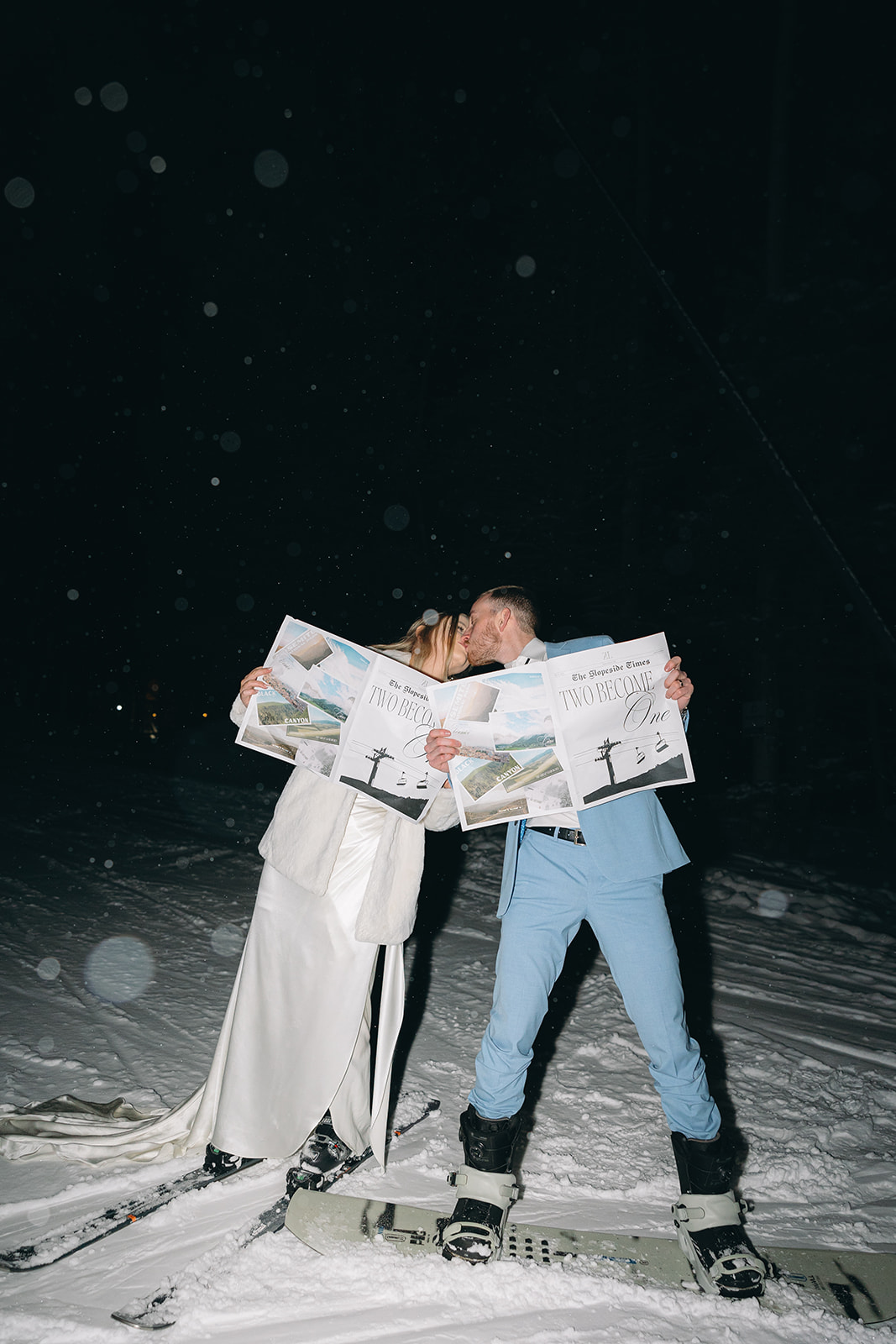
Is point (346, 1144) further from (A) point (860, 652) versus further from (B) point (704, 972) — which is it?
(A) point (860, 652)

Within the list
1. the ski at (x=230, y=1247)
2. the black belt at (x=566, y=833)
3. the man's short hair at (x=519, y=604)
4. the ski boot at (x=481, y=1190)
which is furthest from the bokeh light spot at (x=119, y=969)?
the man's short hair at (x=519, y=604)

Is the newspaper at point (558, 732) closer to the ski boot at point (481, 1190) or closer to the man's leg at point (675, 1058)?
the man's leg at point (675, 1058)

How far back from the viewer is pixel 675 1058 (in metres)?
Answer: 2.31

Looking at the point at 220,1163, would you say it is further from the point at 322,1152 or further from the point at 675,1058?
the point at 675,1058

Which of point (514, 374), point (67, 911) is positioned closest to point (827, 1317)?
point (67, 911)

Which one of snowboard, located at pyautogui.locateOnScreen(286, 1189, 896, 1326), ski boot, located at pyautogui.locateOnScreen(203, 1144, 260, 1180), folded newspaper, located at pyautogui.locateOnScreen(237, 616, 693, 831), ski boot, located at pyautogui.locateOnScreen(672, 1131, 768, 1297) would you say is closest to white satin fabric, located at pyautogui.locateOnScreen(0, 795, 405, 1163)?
ski boot, located at pyautogui.locateOnScreen(203, 1144, 260, 1180)

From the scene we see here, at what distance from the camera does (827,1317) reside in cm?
215

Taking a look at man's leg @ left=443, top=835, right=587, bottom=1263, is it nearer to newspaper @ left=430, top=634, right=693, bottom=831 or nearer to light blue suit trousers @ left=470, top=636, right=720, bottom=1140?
light blue suit trousers @ left=470, top=636, right=720, bottom=1140

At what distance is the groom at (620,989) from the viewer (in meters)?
2.31

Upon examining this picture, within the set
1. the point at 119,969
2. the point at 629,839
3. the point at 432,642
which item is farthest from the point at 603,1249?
the point at 119,969

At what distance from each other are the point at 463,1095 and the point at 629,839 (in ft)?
5.78

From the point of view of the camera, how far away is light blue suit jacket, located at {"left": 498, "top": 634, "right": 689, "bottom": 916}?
2.35 metres

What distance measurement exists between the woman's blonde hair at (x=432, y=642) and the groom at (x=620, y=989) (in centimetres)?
36

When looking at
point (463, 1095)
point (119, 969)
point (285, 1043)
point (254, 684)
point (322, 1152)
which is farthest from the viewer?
point (119, 969)
